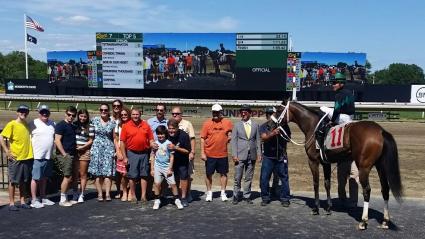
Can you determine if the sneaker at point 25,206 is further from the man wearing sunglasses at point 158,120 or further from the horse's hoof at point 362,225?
the horse's hoof at point 362,225

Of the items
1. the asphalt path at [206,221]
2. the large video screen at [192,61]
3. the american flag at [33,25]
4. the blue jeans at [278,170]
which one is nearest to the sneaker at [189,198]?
the asphalt path at [206,221]

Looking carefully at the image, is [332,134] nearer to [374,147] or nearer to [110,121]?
[374,147]

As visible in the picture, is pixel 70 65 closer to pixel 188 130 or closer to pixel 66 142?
pixel 66 142

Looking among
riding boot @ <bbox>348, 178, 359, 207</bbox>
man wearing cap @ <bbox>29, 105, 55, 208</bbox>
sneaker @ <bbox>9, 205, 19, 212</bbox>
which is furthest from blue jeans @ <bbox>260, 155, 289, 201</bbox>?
sneaker @ <bbox>9, 205, 19, 212</bbox>

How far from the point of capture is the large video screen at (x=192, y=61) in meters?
42.6

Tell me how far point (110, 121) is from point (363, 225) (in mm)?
5253

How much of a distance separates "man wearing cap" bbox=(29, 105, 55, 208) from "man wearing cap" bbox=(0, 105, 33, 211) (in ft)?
0.36

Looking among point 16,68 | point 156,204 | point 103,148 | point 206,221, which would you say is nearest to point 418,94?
point 156,204

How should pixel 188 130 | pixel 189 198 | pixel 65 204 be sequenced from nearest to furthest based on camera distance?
pixel 65 204 < pixel 188 130 < pixel 189 198

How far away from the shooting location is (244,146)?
29.1ft

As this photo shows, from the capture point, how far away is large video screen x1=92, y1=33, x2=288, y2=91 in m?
42.6

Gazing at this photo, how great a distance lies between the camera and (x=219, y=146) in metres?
8.86

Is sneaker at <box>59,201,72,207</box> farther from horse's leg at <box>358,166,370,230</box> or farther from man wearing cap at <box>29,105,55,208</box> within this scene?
horse's leg at <box>358,166,370,230</box>

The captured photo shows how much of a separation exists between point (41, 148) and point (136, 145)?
1829 millimetres
